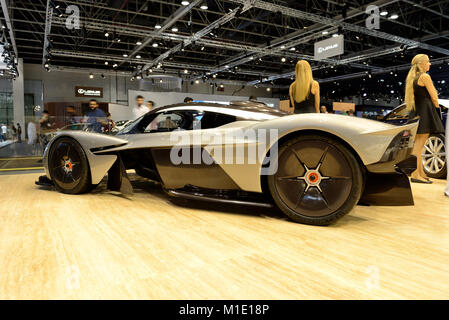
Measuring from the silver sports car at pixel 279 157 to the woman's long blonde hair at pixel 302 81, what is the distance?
1.01 m

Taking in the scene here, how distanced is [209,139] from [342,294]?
1594 mm

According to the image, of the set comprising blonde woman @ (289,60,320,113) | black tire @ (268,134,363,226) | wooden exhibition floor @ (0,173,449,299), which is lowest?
wooden exhibition floor @ (0,173,449,299)

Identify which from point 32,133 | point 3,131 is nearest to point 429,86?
point 32,133

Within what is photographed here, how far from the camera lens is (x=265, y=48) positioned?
581 inches

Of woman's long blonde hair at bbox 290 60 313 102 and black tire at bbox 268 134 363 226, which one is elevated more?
woman's long blonde hair at bbox 290 60 313 102

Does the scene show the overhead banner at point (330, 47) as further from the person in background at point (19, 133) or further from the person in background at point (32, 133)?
the person in background at point (19, 133)

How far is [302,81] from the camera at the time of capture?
3477 mm

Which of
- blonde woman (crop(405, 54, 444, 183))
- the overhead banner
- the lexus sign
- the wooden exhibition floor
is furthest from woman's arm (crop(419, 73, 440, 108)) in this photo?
the lexus sign

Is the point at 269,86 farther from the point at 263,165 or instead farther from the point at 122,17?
the point at 263,165

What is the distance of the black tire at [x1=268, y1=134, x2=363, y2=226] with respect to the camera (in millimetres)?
2082

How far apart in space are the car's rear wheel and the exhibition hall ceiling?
23.4 ft

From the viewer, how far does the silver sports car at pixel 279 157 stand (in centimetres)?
206
